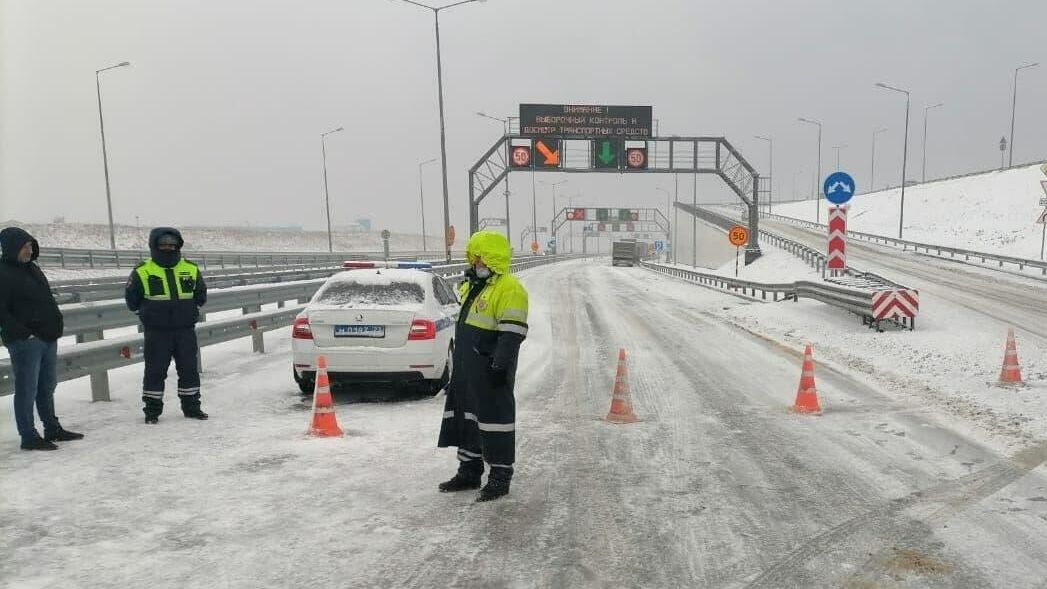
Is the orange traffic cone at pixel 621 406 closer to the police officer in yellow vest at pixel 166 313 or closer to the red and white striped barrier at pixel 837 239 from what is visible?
the police officer in yellow vest at pixel 166 313

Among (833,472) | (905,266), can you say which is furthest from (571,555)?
(905,266)

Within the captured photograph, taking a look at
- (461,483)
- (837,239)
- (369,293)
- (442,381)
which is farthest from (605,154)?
(461,483)

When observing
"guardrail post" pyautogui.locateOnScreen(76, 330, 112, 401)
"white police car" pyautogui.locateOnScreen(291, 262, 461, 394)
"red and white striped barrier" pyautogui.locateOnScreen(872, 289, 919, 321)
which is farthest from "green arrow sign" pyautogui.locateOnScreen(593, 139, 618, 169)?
"guardrail post" pyautogui.locateOnScreen(76, 330, 112, 401)

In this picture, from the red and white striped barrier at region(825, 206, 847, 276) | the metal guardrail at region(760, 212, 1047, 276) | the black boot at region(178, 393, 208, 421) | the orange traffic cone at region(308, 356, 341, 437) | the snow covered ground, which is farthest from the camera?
the snow covered ground

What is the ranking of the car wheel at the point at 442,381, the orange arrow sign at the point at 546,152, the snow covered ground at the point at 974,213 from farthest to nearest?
1. the snow covered ground at the point at 974,213
2. the orange arrow sign at the point at 546,152
3. the car wheel at the point at 442,381

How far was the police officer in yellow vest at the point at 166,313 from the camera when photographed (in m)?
6.88

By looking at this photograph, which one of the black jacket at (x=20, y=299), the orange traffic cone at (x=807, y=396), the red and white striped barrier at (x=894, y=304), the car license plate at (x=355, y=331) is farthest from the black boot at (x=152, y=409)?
the red and white striped barrier at (x=894, y=304)

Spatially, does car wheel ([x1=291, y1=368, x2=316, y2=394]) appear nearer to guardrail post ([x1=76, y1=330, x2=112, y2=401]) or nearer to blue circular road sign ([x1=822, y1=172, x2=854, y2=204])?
guardrail post ([x1=76, y1=330, x2=112, y2=401])

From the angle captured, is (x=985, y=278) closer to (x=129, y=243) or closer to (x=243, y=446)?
(x=243, y=446)

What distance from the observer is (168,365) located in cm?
695

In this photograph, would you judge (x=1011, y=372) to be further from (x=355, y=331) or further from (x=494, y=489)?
(x=355, y=331)

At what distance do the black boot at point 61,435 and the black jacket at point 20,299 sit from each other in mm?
880

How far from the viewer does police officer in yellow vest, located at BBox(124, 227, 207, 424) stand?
6879mm

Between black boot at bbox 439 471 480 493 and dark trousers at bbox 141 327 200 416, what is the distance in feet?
11.6
